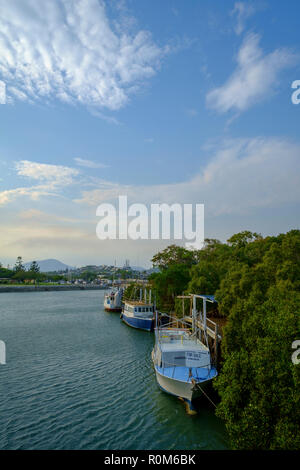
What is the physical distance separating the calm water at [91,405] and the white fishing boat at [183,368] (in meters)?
1.14

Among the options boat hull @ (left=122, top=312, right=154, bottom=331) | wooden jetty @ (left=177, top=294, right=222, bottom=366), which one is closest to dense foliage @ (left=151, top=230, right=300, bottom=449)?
wooden jetty @ (left=177, top=294, right=222, bottom=366)

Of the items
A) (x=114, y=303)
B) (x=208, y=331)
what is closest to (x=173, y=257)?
(x=114, y=303)

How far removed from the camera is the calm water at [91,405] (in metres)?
15.9

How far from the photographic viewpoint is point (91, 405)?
20141 mm

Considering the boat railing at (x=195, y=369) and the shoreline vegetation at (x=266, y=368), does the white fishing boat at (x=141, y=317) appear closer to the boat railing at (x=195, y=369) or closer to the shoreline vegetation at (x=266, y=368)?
the boat railing at (x=195, y=369)

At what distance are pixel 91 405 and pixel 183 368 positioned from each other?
7.40 metres

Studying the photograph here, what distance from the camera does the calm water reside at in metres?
15.9

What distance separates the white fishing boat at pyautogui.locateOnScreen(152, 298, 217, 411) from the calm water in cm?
114

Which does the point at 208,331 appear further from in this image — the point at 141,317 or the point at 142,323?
the point at 141,317

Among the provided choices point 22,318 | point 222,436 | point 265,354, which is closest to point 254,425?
point 265,354

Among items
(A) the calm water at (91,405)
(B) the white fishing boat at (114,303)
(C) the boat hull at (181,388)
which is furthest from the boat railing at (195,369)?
(B) the white fishing boat at (114,303)

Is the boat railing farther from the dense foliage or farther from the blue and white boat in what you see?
the blue and white boat

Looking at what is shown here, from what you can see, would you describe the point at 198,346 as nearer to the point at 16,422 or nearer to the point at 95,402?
the point at 95,402
